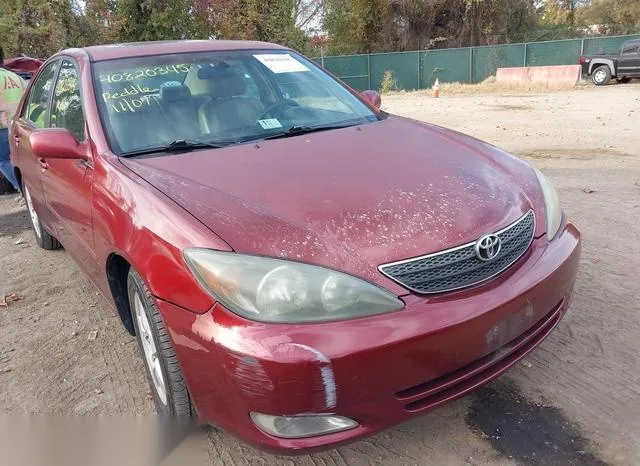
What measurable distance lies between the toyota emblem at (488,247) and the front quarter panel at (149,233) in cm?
89

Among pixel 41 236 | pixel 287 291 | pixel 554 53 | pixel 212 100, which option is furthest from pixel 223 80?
pixel 554 53

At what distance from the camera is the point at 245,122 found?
2.93m

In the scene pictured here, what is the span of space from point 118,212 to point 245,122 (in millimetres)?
924

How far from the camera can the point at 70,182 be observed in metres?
2.90

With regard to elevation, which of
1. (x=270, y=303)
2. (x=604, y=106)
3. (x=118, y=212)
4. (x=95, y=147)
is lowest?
(x=604, y=106)

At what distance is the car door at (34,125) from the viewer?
12.1 ft

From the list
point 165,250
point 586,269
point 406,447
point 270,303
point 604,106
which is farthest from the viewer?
point 604,106

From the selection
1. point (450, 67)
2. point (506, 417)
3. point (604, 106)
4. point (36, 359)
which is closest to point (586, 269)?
point (506, 417)

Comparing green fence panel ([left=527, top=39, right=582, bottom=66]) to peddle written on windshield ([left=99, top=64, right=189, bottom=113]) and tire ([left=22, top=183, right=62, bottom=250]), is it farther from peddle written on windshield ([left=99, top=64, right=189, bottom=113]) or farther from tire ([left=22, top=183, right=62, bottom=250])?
peddle written on windshield ([left=99, top=64, right=189, bottom=113])

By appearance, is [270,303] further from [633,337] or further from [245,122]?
[633,337]

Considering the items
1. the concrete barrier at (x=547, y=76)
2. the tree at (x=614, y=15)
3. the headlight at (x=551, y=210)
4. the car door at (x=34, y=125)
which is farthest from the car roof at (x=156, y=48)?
the tree at (x=614, y=15)

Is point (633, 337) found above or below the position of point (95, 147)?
below

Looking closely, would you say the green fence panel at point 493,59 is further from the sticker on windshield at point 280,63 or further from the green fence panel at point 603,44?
the sticker on windshield at point 280,63

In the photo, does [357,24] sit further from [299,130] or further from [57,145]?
[57,145]
